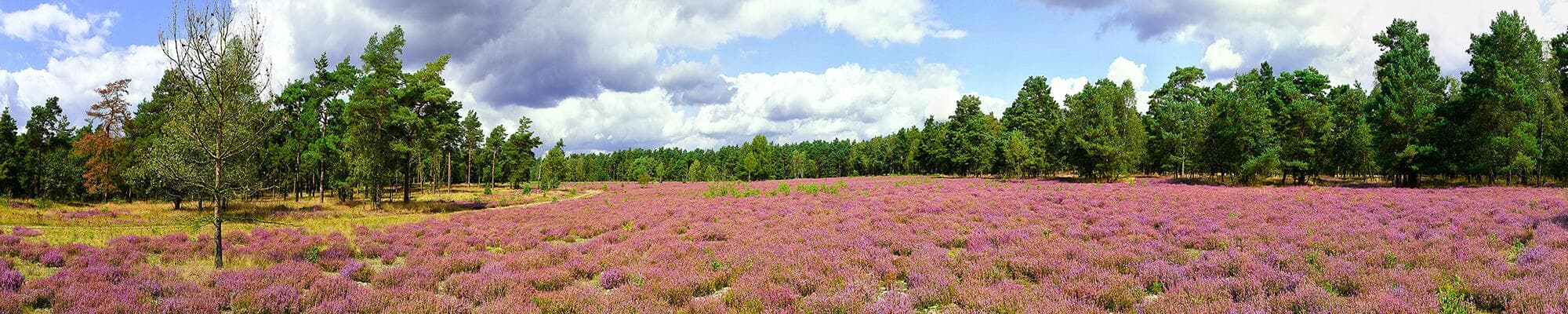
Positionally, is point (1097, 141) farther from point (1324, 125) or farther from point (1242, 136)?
point (1324, 125)

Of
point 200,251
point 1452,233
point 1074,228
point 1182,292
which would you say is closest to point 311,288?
point 200,251

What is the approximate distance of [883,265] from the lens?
1007 centimetres

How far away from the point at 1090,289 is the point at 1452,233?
402 inches

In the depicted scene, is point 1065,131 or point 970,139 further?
point 970,139

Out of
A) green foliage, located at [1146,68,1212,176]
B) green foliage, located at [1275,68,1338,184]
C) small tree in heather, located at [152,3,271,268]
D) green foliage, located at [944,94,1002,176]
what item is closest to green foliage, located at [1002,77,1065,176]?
green foliage, located at [944,94,1002,176]

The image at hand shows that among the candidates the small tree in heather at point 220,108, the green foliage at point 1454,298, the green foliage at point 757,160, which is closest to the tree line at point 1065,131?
the small tree in heather at point 220,108

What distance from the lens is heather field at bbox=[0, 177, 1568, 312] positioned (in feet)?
23.8

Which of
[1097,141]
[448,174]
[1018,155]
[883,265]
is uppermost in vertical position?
[1097,141]

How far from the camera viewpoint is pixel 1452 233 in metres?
11.6

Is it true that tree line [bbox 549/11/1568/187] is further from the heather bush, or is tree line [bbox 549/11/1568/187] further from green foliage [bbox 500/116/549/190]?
the heather bush

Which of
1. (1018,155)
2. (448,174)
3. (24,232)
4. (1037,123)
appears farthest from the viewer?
(1037,123)

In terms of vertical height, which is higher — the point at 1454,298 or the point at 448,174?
the point at 448,174

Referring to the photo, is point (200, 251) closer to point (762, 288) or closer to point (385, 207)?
point (762, 288)

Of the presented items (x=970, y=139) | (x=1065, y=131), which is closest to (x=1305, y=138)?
(x=1065, y=131)
